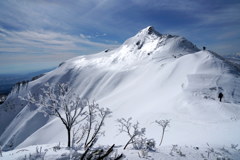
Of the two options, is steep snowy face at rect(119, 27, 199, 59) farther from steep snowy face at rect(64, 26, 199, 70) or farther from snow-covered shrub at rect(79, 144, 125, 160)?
snow-covered shrub at rect(79, 144, 125, 160)

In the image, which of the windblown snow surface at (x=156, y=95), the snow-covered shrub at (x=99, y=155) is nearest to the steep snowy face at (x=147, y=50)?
the windblown snow surface at (x=156, y=95)

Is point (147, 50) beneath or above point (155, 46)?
beneath

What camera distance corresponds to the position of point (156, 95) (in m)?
33.1

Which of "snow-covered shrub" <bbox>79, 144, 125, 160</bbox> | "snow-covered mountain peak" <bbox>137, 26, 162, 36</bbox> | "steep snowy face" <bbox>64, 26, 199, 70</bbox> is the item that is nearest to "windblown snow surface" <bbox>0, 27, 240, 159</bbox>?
"steep snowy face" <bbox>64, 26, 199, 70</bbox>

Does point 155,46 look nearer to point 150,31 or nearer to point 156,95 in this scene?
point 150,31

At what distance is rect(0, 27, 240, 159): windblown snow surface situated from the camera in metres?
15.3

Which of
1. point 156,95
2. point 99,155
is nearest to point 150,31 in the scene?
point 156,95

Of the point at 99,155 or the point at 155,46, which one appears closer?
the point at 99,155

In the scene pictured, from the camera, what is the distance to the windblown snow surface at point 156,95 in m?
15.3

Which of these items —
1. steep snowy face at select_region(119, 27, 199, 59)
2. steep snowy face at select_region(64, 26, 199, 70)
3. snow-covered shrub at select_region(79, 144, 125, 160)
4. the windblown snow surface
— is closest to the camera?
snow-covered shrub at select_region(79, 144, 125, 160)

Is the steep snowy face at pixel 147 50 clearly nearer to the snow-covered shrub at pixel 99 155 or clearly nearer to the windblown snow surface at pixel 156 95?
the windblown snow surface at pixel 156 95

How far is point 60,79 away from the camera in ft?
274

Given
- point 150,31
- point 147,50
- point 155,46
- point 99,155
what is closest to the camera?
point 99,155

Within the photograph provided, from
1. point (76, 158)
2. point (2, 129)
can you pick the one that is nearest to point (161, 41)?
point (76, 158)
